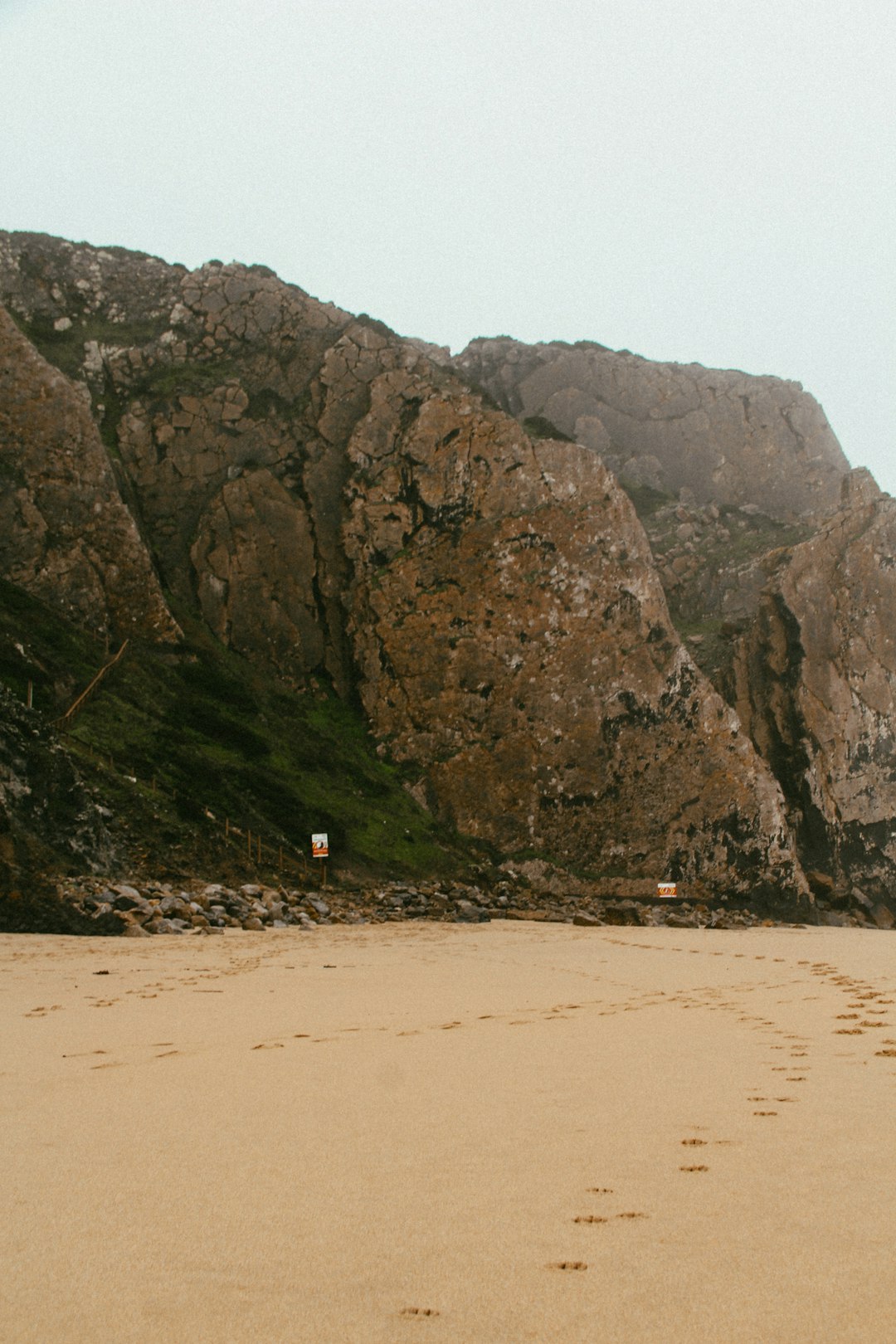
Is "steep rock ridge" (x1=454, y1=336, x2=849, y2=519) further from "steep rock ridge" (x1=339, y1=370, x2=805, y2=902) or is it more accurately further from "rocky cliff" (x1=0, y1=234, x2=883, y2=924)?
"steep rock ridge" (x1=339, y1=370, x2=805, y2=902)

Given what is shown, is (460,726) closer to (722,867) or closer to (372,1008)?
(722,867)

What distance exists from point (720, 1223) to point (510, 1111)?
65.3 inches

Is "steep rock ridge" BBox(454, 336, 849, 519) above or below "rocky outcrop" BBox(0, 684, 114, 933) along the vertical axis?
above

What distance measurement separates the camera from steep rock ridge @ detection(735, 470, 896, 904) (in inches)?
2127

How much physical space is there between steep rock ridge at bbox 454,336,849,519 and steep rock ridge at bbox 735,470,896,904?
80.9 ft

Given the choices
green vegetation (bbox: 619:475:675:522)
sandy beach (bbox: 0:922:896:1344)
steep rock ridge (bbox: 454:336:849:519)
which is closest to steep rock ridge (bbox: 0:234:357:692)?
green vegetation (bbox: 619:475:675:522)

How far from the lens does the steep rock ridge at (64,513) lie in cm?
4059

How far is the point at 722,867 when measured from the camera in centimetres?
4644

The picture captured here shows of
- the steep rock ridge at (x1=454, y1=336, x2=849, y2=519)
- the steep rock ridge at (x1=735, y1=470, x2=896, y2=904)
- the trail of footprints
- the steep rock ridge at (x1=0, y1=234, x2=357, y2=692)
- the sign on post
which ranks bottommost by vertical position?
the sign on post

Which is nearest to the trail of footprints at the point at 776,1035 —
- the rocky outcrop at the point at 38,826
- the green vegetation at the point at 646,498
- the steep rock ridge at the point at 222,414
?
the rocky outcrop at the point at 38,826

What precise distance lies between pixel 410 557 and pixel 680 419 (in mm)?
47278

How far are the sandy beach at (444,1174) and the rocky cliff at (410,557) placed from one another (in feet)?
123

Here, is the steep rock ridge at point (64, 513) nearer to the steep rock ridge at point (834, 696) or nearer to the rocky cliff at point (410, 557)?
the rocky cliff at point (410, 557)

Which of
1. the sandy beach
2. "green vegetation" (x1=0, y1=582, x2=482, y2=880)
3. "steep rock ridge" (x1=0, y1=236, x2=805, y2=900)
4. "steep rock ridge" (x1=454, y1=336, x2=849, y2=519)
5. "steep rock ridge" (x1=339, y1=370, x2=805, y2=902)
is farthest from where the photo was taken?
"steep rock ridge" (x1=454, y1=336, x2=849, y2=519)
